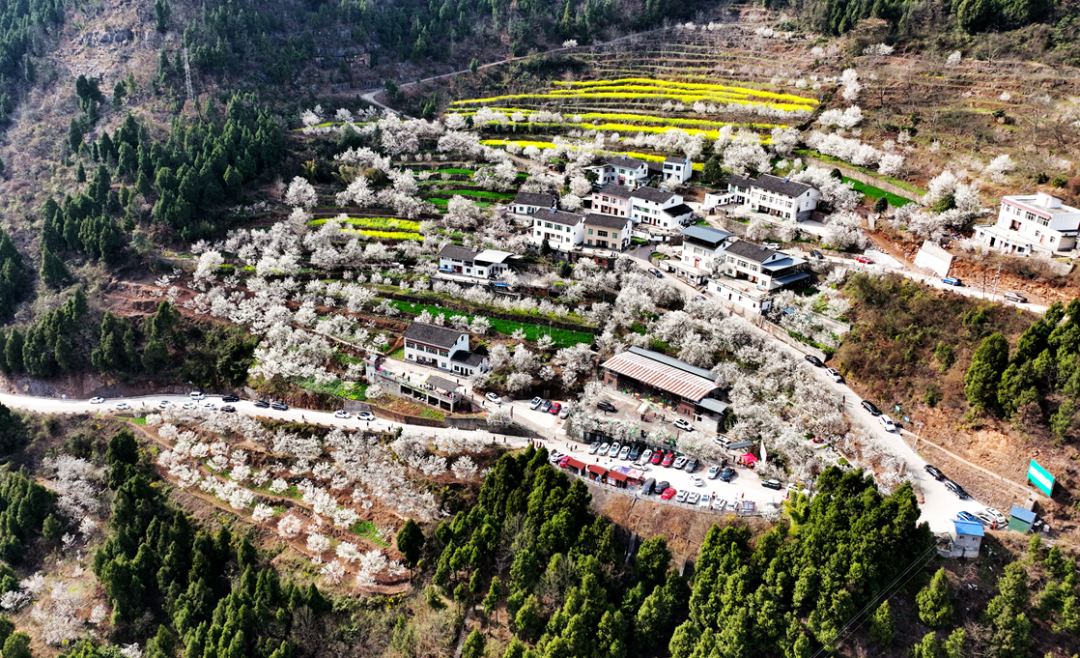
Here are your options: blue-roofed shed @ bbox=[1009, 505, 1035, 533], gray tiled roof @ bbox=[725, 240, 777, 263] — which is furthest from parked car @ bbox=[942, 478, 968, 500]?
gray tiled roof @ bbox=[725, 240, 777, 263]

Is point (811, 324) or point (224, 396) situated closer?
point (811, 324)

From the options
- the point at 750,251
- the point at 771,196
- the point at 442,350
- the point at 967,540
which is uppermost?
the point at 771,196

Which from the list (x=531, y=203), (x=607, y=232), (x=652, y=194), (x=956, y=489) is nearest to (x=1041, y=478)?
(x=956, y=489)

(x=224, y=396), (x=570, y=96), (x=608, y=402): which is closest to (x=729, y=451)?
(x=608, y=402)

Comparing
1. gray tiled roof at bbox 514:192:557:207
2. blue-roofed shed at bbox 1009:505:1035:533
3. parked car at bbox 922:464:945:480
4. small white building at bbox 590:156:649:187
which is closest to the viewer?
blue-roofed shed at bbox 1009:505:1035:533

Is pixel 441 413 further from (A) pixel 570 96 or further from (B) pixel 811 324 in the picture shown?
(A) pixel 570 96

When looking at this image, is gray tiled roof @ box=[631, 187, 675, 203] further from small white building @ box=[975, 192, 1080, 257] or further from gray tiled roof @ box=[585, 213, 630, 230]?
small white building @ box=[975, 192, 1080, 257]

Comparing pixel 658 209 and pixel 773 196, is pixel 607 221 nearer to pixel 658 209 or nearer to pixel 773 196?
pixel 658 209
